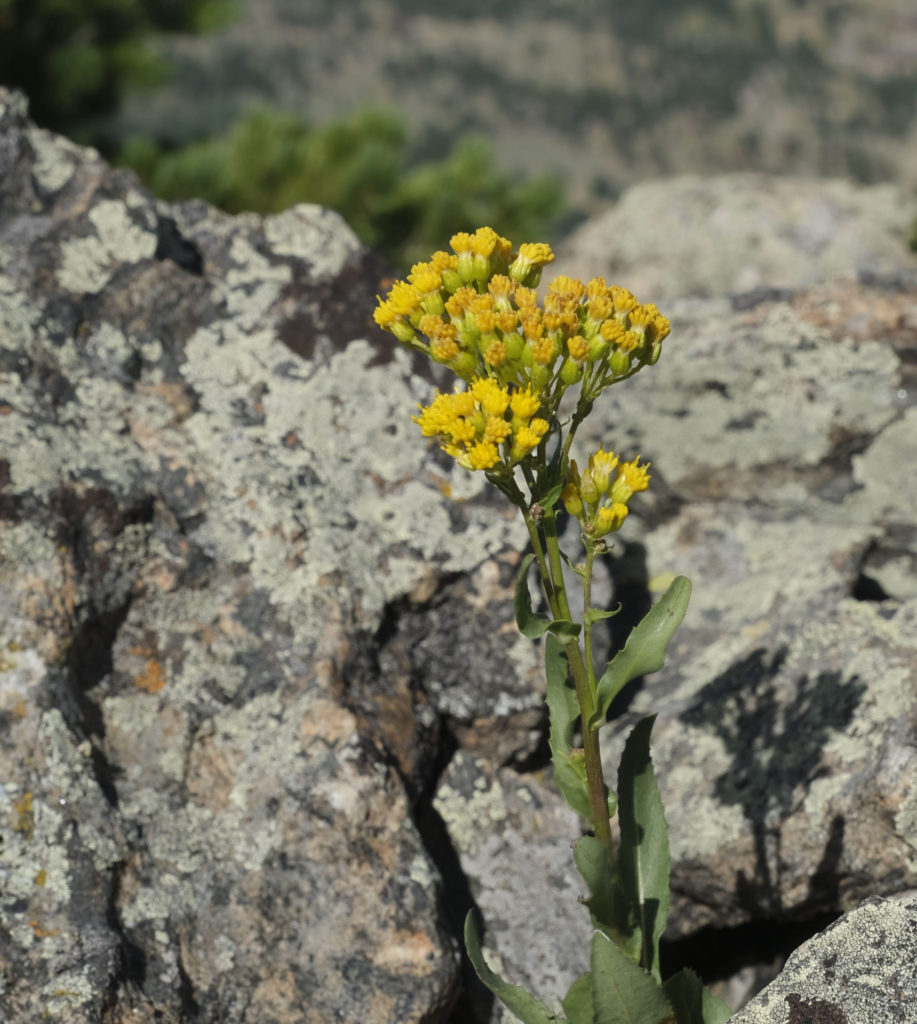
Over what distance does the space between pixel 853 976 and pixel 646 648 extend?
960 mm

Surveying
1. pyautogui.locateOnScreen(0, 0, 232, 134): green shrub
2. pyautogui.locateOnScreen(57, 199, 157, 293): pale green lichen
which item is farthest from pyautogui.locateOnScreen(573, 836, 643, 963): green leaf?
pyautogui.locateOnScreen(0, 0, 232, 134): green shrub

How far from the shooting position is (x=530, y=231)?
972 cm

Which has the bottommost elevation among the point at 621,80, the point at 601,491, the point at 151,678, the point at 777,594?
the point at 151,678

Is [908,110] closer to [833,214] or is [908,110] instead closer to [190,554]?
[833,214]

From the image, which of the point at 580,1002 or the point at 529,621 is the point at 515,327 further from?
the point at 580,1002

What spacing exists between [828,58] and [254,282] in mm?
118736

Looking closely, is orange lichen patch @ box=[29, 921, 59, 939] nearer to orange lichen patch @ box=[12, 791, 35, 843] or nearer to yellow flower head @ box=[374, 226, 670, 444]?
orange lichen patch @ box=[12, 791, 35, 843]

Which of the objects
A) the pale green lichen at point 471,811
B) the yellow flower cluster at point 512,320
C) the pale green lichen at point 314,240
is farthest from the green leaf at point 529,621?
the pale green lichen at point 314,240

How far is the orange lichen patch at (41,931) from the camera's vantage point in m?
2.79

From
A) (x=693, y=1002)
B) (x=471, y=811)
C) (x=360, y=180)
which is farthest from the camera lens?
(x=360, y=180)

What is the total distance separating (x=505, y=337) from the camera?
2.52 m

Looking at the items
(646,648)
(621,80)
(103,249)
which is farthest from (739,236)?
(621,80)

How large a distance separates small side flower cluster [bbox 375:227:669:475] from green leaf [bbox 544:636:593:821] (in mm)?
577

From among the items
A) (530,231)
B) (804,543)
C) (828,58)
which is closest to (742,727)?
Answer: (804,543)
